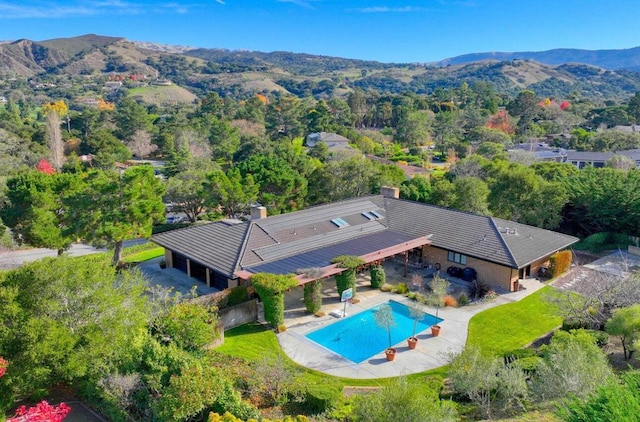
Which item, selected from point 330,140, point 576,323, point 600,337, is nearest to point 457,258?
point 576,323

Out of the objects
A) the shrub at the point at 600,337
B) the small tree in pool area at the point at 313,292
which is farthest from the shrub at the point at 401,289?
the shrub at the point at 600,337

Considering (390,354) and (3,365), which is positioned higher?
(3,365)

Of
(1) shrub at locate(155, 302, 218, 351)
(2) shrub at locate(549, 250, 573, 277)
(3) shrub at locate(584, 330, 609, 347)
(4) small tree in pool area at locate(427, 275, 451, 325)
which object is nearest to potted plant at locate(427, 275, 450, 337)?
(4) small tree in pool area at locate(427, 275, 451, 325)

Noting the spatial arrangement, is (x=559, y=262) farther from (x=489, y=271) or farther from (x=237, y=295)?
(x=237, y=295)

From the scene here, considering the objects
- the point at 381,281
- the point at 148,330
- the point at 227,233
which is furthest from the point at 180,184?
the point at 148,330

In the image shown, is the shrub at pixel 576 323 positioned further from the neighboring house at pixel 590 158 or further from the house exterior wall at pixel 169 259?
the neighboring house at pixel 590 158

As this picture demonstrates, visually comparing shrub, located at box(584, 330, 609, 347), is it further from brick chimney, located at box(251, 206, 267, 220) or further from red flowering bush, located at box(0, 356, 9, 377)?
red flowering bush, located at box(0, 356, 9, 377)

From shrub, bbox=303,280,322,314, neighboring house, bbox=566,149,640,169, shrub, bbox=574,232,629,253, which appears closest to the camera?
shrub, bbox=303,280,322,314
